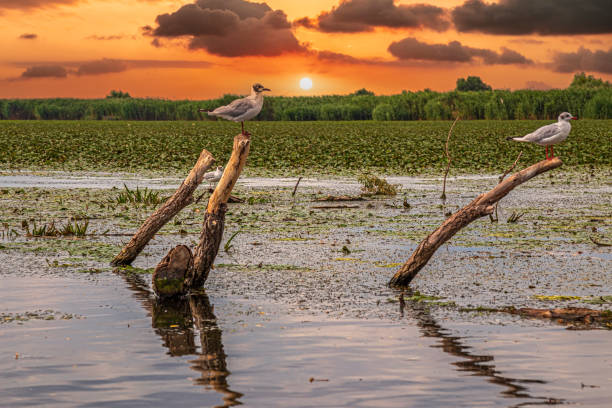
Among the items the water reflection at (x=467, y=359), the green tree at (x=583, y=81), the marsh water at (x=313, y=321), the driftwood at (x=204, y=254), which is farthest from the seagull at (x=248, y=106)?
the green tree at (x=583, y=81)

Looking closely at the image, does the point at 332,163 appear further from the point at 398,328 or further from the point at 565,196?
the point at 398,328

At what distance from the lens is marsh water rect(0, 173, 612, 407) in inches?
257

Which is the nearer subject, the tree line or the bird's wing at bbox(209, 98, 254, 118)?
the bird's wing at bbox(209, 98, 254, 118)

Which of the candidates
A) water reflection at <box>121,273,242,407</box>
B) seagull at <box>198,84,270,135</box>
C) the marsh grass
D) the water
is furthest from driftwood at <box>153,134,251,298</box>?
seagull at <box>198,84,270,135</box>

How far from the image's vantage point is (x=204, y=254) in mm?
10516

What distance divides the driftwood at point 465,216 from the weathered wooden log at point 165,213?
9.81 feet

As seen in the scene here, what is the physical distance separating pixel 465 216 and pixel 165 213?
13.6ft

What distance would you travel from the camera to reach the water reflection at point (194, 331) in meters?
6.80

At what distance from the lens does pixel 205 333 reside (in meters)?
8.33

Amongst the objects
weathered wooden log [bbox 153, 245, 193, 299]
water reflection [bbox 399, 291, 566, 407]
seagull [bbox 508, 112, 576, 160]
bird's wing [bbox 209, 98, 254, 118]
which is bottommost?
water reflection [bbox 399, 291, 566, 407]

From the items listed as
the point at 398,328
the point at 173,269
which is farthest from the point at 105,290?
the point at 398,328

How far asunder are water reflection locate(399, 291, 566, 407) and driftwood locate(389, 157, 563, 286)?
3.36ft

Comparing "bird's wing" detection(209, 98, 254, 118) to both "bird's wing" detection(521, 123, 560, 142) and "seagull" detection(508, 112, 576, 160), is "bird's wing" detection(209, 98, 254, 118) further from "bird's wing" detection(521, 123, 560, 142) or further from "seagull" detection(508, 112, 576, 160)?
"bird's wing" detection(521, 123, 560, 142)

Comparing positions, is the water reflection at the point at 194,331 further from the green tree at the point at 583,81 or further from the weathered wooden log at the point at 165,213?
the green tree at the point at 583,81
